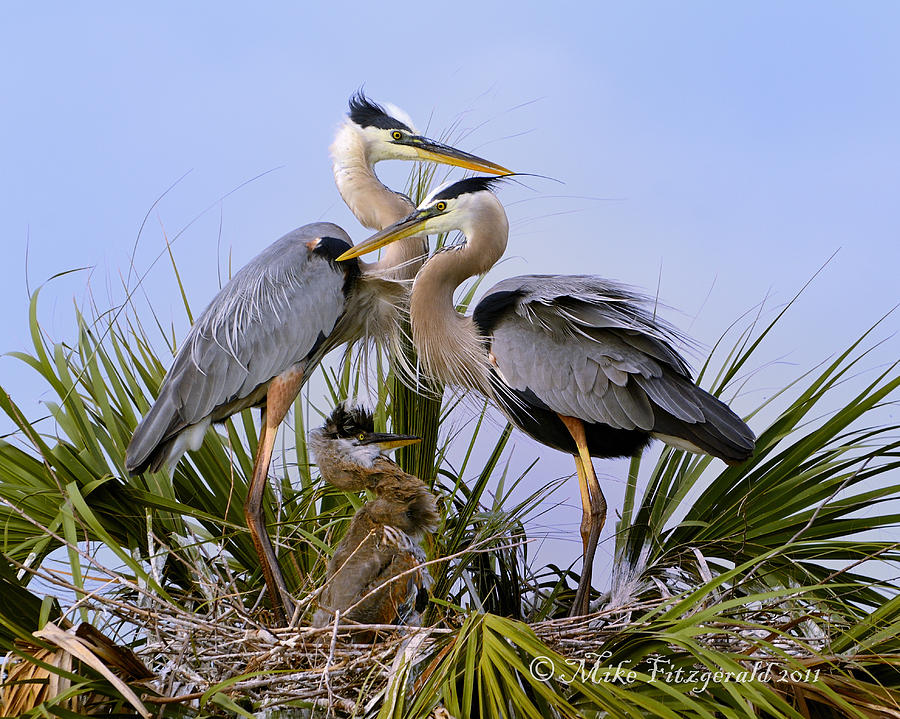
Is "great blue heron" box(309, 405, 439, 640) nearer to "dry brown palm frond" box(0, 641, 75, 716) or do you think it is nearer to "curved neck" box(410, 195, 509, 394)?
"curved neck" box(410, 195, 509, 394)

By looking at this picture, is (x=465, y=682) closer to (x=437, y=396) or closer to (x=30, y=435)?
(x=30, y=435)

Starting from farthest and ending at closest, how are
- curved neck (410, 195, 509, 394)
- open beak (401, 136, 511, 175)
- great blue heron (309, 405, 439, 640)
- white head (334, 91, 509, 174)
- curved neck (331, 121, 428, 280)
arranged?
white head (334, 91, 509, 174) < open beak (401, 136, 511, 175) < curved neck (331, 121, 428, 280) < curved neck (410, 195, 509, 394) < great blue heron (309, 405, 439, 640)

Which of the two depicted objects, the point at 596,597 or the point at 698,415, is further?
the point at 596,597

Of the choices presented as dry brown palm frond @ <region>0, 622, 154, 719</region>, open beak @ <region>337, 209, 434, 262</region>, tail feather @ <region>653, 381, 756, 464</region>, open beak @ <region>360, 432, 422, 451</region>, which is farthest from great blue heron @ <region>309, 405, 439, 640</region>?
tail feather @ <region>653, 381, 756, 464</region>

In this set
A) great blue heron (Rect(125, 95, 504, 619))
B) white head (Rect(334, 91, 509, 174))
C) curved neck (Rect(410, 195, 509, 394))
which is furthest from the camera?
white head (Rect(334, 91, 509, 174))

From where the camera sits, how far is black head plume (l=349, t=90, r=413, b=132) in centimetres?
447

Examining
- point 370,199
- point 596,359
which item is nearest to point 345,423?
point 596,359

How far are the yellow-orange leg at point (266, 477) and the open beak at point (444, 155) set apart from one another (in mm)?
1256

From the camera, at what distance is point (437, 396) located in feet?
13.6

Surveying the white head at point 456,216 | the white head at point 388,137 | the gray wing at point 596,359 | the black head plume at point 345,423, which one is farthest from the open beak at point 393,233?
the black head plume at point 345,423

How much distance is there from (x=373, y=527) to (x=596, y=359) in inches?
41.9

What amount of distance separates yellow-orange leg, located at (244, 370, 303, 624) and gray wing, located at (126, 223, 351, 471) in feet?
0.21

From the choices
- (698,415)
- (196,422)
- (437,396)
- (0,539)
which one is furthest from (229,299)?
(698,415)

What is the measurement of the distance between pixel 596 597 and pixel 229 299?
6.10 ft
